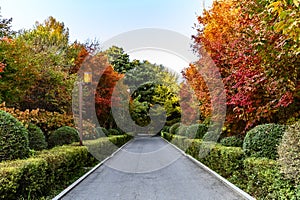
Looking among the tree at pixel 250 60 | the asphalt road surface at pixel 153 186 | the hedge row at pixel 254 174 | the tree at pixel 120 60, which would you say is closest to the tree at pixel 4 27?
the asphalt road surface at pixel 153 186

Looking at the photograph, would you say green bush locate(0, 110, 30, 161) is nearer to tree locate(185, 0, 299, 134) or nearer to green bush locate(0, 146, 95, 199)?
green bush locate(0, 146, 95, 199)

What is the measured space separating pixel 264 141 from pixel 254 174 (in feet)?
3.82

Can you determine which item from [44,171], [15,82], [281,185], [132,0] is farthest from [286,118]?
[15,82]

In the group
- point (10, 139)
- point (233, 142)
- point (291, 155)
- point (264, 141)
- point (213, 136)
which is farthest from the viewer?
point (213, 136)

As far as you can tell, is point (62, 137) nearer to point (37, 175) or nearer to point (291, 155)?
point (37, 175)

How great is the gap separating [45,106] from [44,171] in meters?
9.02

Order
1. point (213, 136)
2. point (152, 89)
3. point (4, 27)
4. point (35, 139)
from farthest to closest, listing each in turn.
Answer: point (152, 89) → point (213, 136) → point (4, 27) → point (35, 139)

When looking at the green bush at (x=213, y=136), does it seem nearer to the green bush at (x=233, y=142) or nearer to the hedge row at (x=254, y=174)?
the green bush at (x=233, y=142)

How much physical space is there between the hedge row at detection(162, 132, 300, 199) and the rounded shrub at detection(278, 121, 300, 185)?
0.16m

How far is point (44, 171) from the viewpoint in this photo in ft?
20.9

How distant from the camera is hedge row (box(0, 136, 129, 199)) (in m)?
4.94

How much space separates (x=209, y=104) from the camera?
11992 millimetres

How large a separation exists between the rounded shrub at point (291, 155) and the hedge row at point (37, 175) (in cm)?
438

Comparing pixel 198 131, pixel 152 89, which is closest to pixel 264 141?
pixel 198 131
